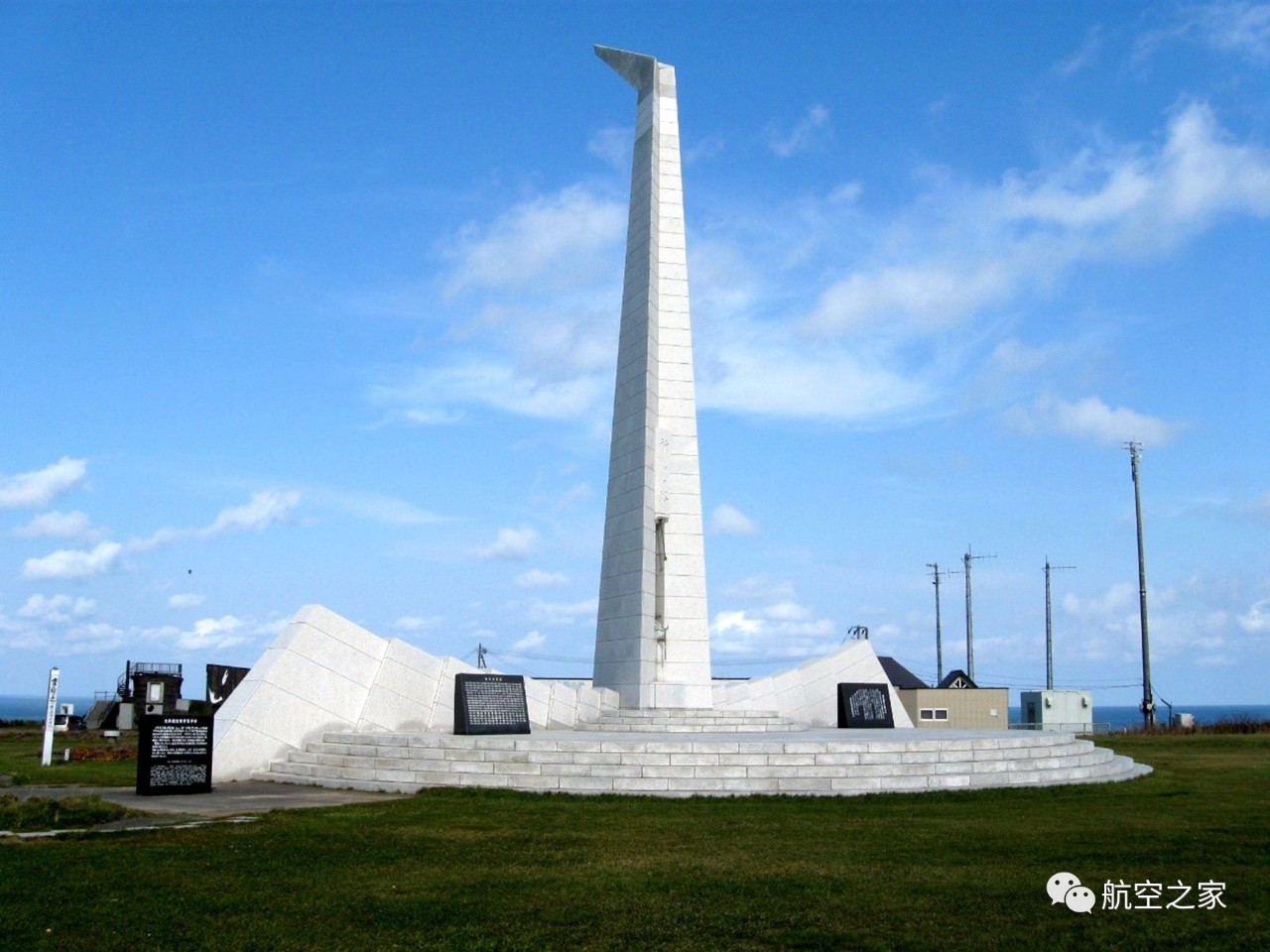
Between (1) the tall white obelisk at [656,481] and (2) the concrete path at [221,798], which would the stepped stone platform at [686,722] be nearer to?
(1) the tall white obelisk at [656,481]

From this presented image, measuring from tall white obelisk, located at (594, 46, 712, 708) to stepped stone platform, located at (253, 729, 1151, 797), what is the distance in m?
5.71

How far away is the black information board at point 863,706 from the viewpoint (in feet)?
78.1

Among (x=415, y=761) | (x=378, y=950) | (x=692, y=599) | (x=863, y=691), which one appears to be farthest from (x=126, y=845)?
(x=863, y=691)

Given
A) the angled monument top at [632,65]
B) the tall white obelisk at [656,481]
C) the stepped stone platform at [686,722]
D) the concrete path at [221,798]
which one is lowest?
the concrete path at [221,798]

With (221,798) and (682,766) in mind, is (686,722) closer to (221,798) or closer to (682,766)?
(682,766)

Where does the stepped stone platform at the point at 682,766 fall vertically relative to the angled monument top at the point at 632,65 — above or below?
below

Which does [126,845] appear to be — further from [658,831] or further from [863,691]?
[863,691]

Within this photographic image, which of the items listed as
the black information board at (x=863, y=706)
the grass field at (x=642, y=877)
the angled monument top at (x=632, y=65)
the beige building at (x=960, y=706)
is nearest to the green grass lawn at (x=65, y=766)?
the grass field at (x=642, y=877)

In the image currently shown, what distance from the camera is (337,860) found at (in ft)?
31.2

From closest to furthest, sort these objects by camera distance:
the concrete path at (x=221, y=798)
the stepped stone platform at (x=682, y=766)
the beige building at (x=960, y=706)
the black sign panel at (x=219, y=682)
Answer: the concrete path at (x=221, y=798) → the stepped stone platform at (x=682, y=766) → the black sign panel at (x=219, y=682) → the beige building at (x=960, y=706)

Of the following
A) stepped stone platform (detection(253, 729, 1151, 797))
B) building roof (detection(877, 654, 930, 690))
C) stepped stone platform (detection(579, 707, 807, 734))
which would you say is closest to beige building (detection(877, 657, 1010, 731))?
building roof (detection(877, 654, 930, 690))

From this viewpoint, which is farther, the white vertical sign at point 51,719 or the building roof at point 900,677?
the building roof at point 900,677

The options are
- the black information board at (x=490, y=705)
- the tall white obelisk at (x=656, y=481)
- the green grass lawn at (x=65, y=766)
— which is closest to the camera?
the green grass lawn at (x=65, y=766)

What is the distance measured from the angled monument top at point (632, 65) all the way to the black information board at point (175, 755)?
17.3 meters
